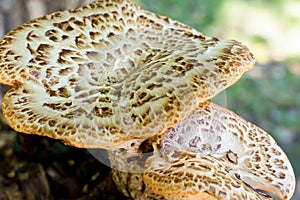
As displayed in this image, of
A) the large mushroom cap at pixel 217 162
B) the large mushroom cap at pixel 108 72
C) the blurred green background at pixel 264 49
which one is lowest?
the blurred green background at pixel 264 49

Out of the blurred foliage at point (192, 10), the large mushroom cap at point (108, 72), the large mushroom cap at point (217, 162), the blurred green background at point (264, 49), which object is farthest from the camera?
the blurred foliage at point (192, 10)

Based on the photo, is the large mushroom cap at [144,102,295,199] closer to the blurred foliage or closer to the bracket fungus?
the bracket fungus

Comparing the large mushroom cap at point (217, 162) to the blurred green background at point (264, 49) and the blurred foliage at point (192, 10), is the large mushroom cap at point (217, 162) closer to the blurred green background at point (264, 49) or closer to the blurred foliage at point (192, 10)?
the blurred green background at point (264, 49)

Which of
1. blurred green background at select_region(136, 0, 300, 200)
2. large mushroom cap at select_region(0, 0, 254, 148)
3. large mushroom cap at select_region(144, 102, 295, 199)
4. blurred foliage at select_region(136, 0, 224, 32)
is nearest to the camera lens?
large mushroom cap at select_region(144, 102, 295, 199)

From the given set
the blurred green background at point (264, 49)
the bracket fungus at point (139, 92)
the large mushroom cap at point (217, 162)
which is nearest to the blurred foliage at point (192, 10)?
the blurred green background at point (264, 49)

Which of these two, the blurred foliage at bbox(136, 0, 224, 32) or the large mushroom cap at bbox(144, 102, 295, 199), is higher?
the large mushroom cap at bbox(144, 102, 295, 199)

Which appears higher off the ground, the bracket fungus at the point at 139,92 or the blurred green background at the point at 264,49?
the bracket fungus at the point at 139,92

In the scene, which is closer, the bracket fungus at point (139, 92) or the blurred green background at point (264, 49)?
the bracket fungus at point (139, 92)

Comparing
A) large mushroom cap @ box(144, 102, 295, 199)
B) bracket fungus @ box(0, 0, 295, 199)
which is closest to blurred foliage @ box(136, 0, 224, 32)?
bracket fungus @ box(0, 0, 295, 199)
